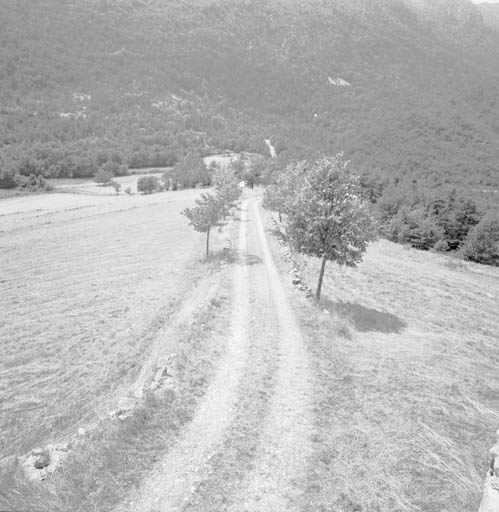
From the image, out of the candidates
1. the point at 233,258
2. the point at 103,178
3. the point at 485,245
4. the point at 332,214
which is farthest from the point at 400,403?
the point at 103,178

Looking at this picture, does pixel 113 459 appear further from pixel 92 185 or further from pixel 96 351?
pixel 92 185

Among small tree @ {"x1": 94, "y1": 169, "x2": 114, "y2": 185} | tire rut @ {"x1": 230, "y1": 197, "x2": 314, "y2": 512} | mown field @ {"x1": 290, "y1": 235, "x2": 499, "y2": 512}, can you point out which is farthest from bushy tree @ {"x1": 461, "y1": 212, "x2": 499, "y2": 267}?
small tree @ {"x1": 94, "y1": 169, "x2": 114, "y2": 185}

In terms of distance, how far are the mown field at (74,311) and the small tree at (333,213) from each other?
12347mm

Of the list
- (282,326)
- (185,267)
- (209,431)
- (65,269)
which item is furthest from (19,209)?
(209,431)

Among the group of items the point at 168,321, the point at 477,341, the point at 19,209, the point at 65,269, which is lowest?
the point at 19,209

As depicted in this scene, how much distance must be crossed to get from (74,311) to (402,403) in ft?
79.6

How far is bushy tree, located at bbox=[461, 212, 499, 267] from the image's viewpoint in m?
65.9

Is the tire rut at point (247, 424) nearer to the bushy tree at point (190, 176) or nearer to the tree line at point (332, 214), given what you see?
the tree line at point (332, 214)

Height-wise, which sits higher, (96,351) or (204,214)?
(204,214)

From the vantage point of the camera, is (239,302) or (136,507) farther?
(239,302)

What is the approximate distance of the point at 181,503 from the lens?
922 cm

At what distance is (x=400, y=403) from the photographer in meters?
14.1

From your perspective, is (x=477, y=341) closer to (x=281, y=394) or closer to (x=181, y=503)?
(x=281, y=394)

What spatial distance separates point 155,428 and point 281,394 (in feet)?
17.1
